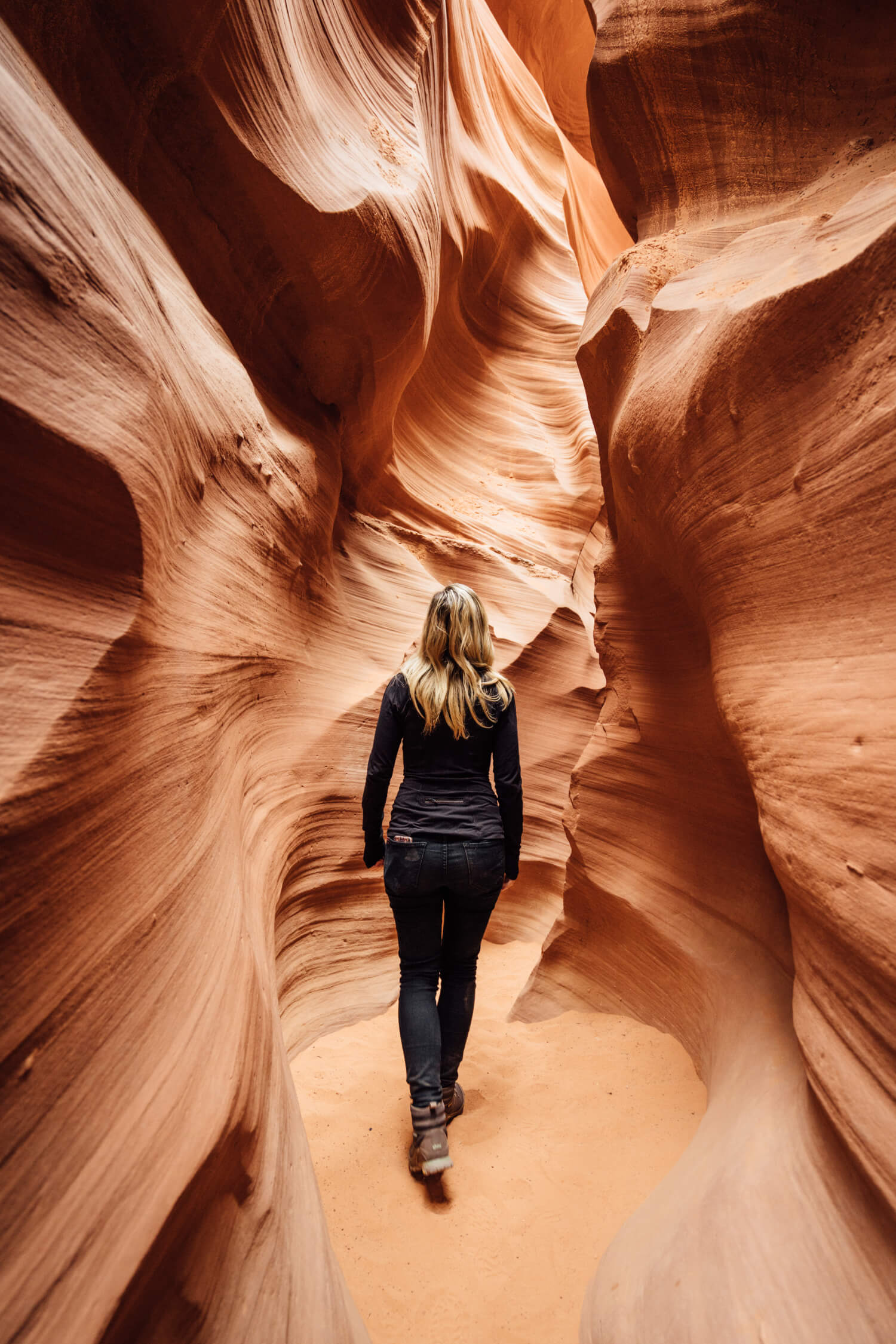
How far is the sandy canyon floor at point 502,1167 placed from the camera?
80.0 inches

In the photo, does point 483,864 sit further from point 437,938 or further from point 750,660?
point 750,660

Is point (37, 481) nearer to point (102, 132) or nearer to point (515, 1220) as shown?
point (102, 132)

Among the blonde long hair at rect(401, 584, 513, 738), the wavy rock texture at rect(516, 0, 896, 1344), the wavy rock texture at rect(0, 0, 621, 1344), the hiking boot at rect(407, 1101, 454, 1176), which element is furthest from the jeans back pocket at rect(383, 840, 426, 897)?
the wavy rock texture at rect(516, 0, 896, 1344)

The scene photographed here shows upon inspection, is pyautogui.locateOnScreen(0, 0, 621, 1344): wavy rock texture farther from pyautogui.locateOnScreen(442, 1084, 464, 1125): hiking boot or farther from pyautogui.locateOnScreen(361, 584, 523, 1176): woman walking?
pyautogui.locateOnScreen(442, 1084, 464, 1125): hiking boot

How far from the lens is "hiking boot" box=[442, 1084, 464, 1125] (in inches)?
106

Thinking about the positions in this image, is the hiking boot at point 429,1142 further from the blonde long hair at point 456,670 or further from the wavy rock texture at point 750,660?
the blonde long hair at point 456,670

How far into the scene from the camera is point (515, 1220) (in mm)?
2268

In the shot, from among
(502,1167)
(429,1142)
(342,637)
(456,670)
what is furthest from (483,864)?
(342,637)

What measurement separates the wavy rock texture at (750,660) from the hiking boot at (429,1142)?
1.94ft

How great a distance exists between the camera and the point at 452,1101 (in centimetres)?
271

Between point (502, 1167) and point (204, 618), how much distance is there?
225 centimetres

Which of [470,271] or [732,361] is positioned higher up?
[470,271]

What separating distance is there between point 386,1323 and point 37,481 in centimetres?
247

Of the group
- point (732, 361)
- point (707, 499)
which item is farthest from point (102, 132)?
point (707, 499)
